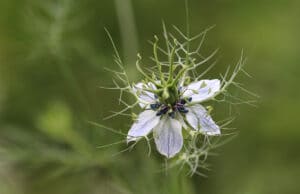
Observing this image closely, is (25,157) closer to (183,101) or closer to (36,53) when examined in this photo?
(36,53)

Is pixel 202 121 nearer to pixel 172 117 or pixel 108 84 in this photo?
pixel 172 117

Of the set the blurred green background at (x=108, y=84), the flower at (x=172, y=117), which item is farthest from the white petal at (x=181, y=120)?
the blurred green background at (x=108, y=84)

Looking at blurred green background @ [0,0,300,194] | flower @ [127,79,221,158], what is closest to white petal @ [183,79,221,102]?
flower @ [127,79,221,158]

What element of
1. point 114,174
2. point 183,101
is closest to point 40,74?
point 114,174

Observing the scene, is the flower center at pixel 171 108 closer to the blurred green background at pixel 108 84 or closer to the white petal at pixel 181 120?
the white petal at pixel 181 120

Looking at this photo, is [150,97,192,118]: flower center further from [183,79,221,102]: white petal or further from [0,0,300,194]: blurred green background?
[0,0,300,194]: blurred green background

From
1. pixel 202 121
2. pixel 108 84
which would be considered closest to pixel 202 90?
pixel 202 121
